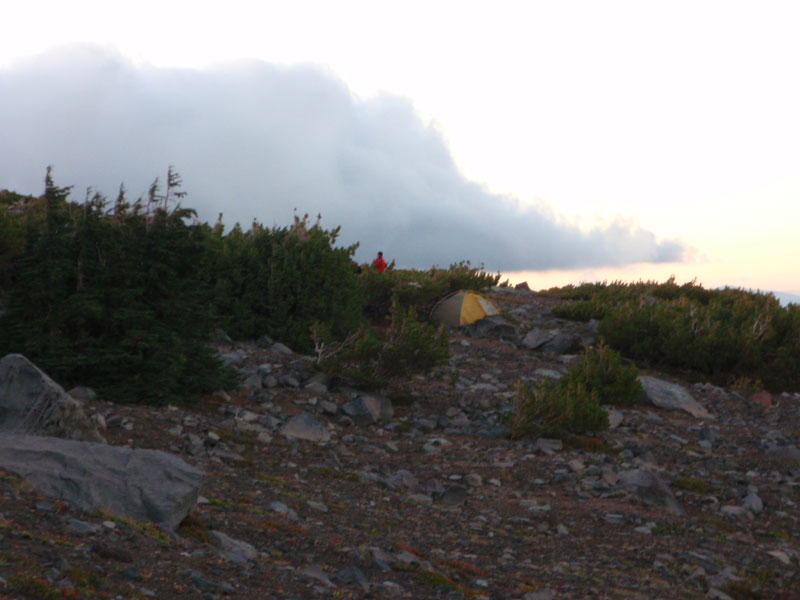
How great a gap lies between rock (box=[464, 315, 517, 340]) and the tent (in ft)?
1.13

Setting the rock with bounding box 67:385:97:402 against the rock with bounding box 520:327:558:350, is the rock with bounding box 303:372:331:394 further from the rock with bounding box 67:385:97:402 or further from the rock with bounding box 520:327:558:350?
the rock with bounding box 520:327:558:350

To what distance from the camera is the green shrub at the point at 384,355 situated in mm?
11039

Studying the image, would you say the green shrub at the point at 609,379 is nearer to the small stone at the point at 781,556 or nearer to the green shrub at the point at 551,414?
the green shrub at the point at 551,414

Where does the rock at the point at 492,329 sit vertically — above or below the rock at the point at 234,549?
above

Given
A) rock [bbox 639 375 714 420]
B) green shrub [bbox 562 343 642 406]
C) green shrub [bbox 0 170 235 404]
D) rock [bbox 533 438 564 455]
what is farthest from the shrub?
rock [bbox 639 375 714 420]

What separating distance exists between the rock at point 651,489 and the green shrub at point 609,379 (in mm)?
3658

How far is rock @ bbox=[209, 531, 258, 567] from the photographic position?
4684 mm

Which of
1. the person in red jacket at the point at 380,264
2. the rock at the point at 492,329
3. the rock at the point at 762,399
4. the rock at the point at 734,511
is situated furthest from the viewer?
the person in red jacket at the point at 380,264

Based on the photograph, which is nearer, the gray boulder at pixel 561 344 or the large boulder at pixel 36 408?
the large boulder at pixel 36 408

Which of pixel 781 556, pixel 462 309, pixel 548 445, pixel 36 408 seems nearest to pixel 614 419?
pixel 548 445

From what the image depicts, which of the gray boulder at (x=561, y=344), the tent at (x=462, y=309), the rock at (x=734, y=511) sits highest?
the tent at (x=462, y=309)

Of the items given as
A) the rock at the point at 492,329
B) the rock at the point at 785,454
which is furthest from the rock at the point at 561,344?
the rock at the point at 785,454

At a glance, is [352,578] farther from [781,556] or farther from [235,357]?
[235,357]

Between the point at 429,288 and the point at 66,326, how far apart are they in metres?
11.5
